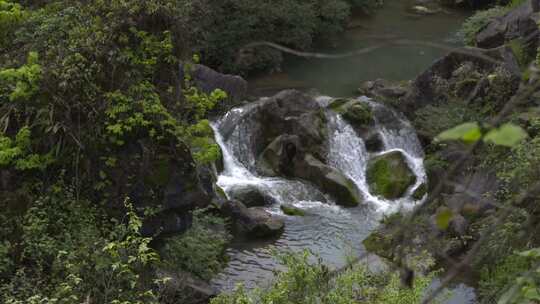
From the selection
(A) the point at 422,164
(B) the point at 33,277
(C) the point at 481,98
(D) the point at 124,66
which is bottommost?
(A) the point at 422,164

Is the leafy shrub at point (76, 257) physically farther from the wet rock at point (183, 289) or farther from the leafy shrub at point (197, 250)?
the leafy shrub at point (197, 250)

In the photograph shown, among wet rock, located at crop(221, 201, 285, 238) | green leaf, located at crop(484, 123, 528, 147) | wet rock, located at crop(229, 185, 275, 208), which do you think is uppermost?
green leaf, located at crop(484, 123, 528, 147)

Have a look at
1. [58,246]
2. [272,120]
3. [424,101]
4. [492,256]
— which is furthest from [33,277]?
[424,101]

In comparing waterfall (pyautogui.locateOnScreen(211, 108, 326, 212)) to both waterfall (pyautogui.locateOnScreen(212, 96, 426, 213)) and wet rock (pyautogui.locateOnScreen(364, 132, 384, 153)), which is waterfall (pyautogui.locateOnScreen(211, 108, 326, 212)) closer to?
waterfall (pyautogui.locateOnScreen(212, 96, 426, 213))

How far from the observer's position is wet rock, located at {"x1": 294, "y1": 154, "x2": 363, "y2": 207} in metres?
14.1

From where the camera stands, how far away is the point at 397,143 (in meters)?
16.3

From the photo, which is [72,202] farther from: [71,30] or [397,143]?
[397,143]

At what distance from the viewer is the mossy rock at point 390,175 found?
14500 mm

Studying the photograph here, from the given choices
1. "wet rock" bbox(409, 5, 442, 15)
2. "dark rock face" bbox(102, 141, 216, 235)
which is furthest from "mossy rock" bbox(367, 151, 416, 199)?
"wet rock" bbox(409, 5, 442, 15)

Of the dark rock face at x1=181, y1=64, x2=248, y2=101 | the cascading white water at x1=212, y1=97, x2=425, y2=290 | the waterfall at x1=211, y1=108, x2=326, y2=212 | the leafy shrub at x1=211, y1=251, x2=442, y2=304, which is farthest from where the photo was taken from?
the dark rock face at x1=181, y1=64, x2=248, y2=101

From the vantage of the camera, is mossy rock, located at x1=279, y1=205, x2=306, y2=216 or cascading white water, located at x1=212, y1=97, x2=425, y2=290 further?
mossy rock, located at x1=279, y1=205, x2=306, y2=216

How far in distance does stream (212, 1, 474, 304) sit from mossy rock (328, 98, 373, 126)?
0.19 metres

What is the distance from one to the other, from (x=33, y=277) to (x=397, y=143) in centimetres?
→ 1012

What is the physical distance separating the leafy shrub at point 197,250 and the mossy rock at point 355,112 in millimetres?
6521
